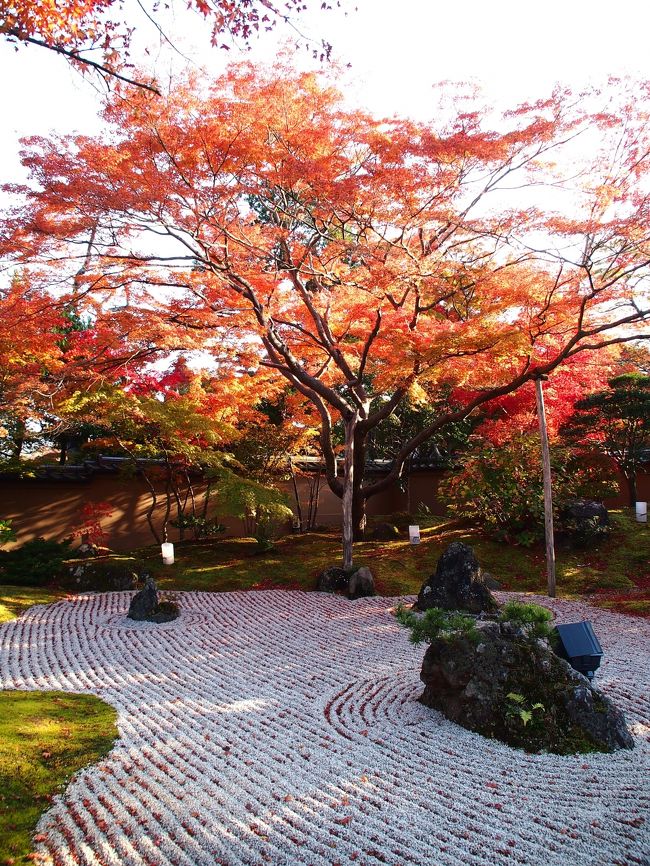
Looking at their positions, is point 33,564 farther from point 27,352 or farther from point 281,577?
point 281,577

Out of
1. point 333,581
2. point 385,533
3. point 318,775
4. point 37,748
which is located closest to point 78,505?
point 333,581

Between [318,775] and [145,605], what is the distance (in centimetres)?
574

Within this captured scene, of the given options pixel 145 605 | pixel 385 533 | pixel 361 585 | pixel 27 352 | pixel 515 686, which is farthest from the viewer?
pixel 385 533

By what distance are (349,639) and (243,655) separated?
140 centimetres

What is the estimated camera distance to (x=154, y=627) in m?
8.33

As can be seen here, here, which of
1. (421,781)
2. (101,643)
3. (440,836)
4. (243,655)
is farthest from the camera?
(101,643)

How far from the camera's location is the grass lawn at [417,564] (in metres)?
10.0

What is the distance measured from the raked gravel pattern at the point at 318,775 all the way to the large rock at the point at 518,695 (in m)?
0.13

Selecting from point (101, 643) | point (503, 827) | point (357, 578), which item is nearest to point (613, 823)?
point (503, 827)

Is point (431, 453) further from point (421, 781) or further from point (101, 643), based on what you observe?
point (421, 781)

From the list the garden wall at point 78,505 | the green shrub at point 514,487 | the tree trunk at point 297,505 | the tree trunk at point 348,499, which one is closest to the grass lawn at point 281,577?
the green shrub at point 514,487

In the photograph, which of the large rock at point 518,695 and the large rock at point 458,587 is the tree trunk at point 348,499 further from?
the large rock at point 518,695

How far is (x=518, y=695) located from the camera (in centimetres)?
429

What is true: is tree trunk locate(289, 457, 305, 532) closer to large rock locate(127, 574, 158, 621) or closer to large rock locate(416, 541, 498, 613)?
large rock locate(127, 574, 158, 621)
